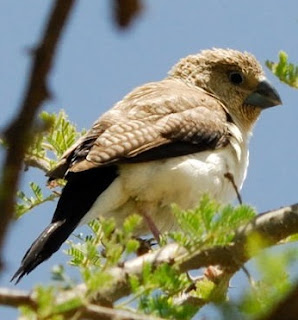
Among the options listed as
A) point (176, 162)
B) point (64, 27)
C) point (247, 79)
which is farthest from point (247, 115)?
point (64, 27)

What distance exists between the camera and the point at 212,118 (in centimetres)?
573

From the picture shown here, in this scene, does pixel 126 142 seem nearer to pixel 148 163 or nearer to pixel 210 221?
pixel 148 163

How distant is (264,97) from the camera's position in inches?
263

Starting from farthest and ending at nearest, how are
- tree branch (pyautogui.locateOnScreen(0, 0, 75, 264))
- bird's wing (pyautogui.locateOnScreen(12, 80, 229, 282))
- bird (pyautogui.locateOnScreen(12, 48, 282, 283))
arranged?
bird (pyautogui.locateOnScreen(12, 48, 282, 283)), bird's wing (pyautogui.locateOnScreen(12, 80, 229, 282)), tree branch (pyautogui.locateOnScreen(0, 0, 75, 264))

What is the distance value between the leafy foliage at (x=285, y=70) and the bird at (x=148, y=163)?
4.86ft

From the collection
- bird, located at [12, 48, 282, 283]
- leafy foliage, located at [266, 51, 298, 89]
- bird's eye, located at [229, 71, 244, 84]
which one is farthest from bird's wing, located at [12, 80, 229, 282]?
leafy foliage, located at [266, 51, 298, 89]

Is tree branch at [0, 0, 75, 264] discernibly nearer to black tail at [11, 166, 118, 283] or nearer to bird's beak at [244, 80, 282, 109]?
black tail at [11, 166, 118, 283]

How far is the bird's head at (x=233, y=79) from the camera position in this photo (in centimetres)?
665

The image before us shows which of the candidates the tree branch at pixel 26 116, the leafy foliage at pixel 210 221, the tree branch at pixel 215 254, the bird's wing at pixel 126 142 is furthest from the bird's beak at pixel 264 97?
the tree branch at pixel 26 116

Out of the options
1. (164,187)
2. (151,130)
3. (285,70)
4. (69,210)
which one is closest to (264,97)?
(151,130)

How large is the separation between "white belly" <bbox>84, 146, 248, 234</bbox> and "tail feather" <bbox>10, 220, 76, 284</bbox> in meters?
0.46

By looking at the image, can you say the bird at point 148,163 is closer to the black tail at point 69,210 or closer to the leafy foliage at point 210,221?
the black tail at point 69,210

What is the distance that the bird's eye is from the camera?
6.88 metres

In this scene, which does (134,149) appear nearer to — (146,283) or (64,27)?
(146,283)
